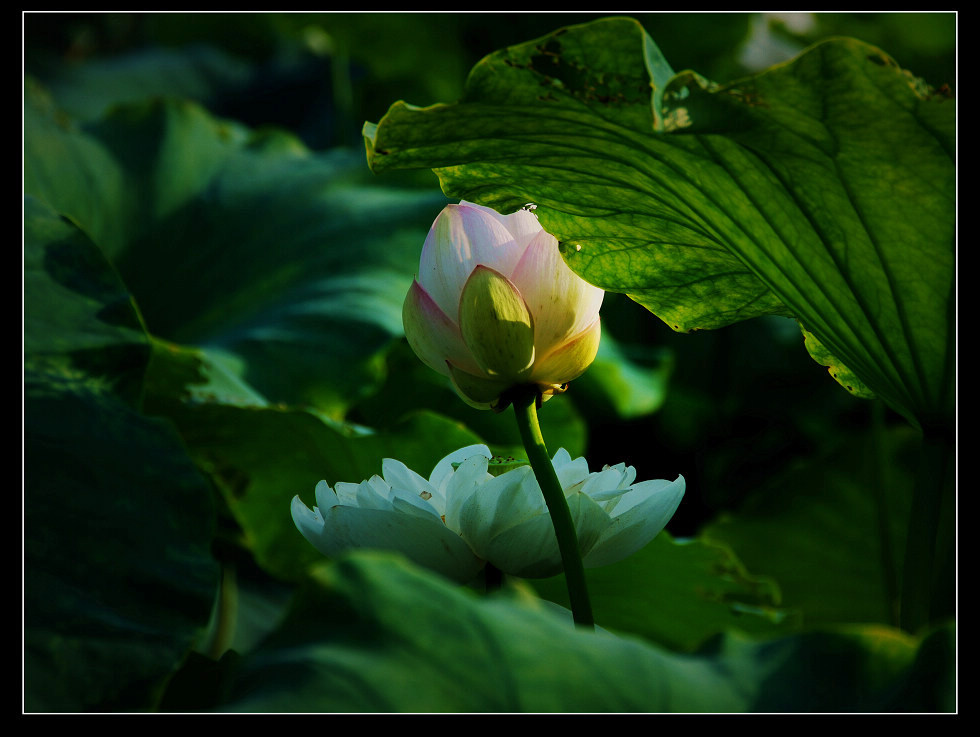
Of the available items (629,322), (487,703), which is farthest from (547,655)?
(629,322)

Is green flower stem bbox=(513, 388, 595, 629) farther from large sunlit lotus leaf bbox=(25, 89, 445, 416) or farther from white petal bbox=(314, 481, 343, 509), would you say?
large sunlit lotus leaf bbox=(25, 89, 445, 416)

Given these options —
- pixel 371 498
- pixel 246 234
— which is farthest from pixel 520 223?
pixel 246 234

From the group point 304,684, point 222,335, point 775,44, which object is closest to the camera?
point 304,684

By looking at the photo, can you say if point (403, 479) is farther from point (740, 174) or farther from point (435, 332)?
point (740, 174)

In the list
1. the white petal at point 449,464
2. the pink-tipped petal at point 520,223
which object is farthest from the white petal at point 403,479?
the pink-tipped petal at point 520,223
